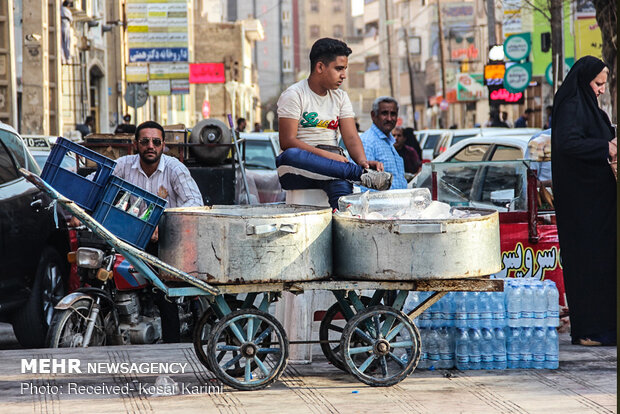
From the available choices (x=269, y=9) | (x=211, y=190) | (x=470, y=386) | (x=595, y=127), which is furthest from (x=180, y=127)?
(x=269, y=9)

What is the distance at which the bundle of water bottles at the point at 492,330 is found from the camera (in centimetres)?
705

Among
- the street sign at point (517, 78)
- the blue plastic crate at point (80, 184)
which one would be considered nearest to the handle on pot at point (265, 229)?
the blue plastic crate at point (80, 184)

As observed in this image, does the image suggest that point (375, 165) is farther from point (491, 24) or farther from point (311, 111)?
point (491, 24)

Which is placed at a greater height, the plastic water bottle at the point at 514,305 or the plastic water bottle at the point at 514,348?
the plastic water bottle at the point at 514,305

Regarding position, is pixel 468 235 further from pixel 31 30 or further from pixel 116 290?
pixel 31 30

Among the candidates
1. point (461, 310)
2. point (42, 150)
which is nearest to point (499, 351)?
point (461, 310)

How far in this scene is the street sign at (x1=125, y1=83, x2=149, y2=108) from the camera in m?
34.5

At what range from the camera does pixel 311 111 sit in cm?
704

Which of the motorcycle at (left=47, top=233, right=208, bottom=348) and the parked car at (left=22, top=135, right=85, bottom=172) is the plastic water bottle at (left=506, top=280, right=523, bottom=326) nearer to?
the motorcycle at (left=47, top=233, right=208, bottom=348)

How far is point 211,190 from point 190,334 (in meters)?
3.95

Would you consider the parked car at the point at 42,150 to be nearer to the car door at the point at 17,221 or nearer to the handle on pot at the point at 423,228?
the car door at the point at 17,221

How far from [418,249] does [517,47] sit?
1039 inches

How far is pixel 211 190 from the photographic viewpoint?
12.0m

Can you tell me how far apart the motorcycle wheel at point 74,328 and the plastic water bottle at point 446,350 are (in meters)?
2.30
